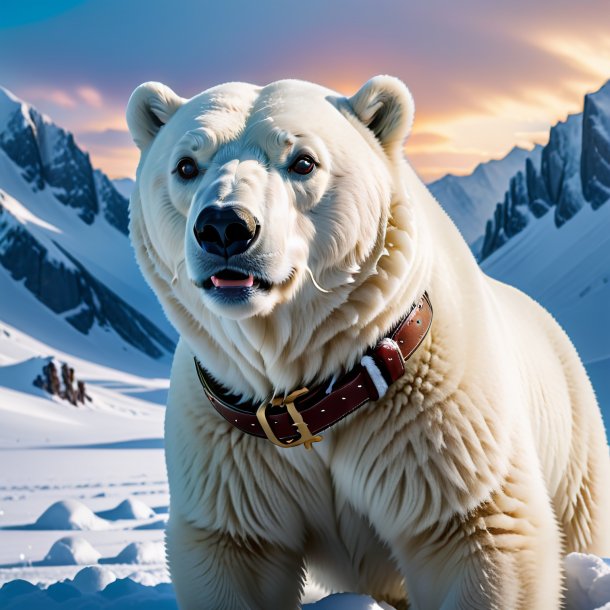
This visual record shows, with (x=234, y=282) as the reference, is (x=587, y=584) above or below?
below

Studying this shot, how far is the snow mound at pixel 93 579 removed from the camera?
15.6ft

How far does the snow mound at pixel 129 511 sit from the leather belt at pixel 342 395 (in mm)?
7373

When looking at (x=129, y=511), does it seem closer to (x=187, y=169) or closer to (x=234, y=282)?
(x=187, y=169)

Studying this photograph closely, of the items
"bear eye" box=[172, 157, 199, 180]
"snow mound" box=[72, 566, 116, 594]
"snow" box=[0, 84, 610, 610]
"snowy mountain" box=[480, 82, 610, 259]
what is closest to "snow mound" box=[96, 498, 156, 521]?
"snow" box=[0, 84, 610, 610]

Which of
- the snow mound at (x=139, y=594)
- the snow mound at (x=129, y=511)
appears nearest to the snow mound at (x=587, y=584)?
the snow mound at (x=139, y=594)

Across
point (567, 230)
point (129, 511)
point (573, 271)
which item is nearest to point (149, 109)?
point (129, 511)

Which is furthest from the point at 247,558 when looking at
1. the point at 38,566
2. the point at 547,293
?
the point at 547,293

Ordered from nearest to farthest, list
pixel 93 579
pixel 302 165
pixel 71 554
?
pixel 302 165 → pixel 93 579 → pixel 71 554

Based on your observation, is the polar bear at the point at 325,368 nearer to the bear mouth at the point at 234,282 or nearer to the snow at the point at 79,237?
the bear mouth at the point at 234,282

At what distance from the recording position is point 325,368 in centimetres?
306

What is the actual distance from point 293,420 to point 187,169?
94 centimetres

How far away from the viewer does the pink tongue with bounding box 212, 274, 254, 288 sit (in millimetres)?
2719

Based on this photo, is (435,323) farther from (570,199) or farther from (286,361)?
(570,199)

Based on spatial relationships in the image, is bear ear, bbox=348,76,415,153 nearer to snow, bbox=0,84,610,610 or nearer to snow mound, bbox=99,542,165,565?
snow, bbox=0,84,610,610
